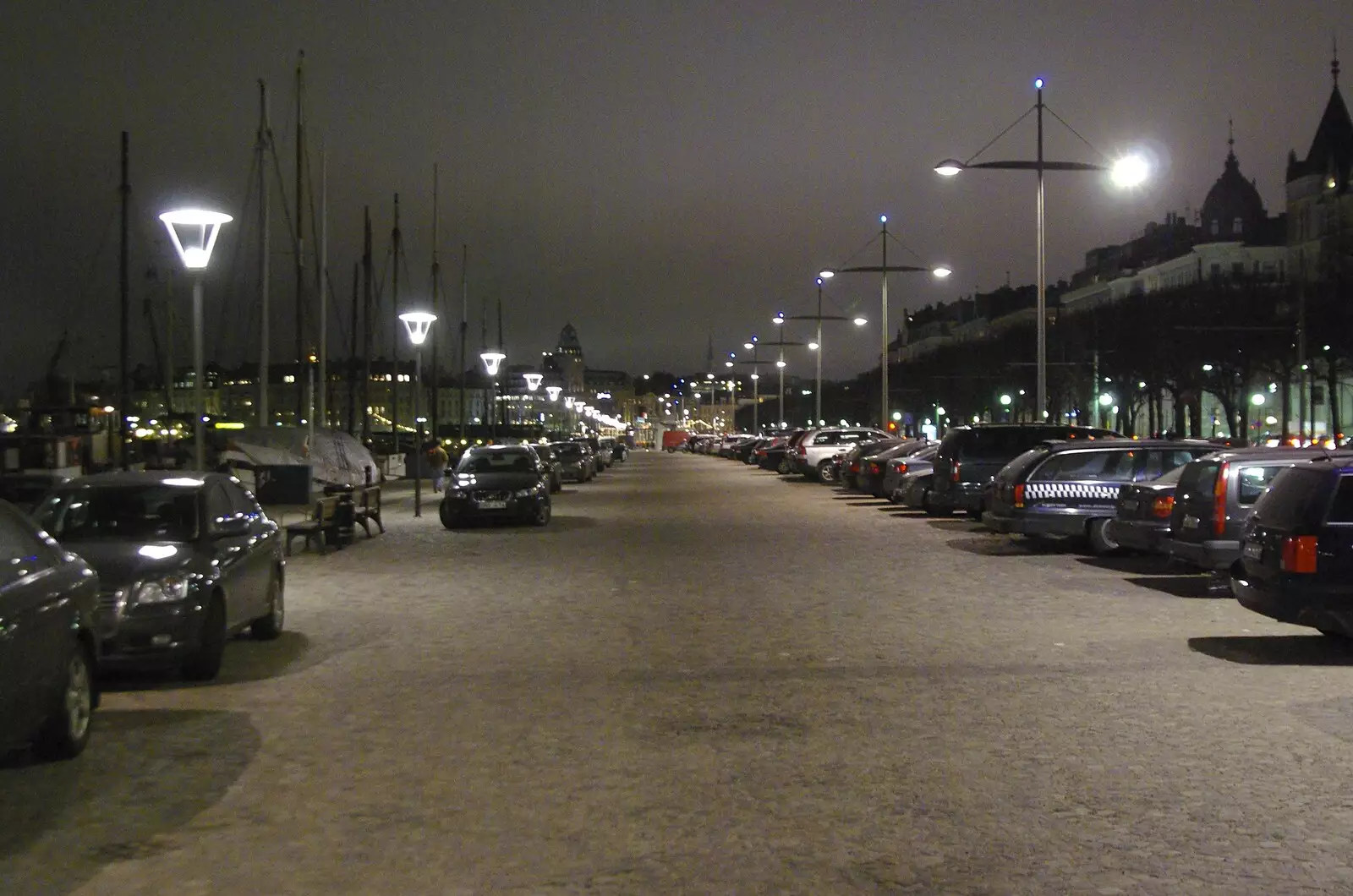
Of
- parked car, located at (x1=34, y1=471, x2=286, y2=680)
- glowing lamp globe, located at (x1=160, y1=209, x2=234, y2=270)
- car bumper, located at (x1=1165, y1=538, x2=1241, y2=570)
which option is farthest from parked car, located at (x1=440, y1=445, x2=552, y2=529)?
parked car, located at (x1=34, y1=471, x2=286, y2=680)

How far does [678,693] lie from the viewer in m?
11.0

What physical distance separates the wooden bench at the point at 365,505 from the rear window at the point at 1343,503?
59.8 feet

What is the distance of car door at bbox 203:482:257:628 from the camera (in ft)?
40.0

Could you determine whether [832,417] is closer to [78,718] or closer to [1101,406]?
[1101,406]

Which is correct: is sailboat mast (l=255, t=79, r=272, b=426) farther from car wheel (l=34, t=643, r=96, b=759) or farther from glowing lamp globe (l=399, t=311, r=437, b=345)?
car wheel (l=34, t=643, r=96, b=759)

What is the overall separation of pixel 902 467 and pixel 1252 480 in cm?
1892

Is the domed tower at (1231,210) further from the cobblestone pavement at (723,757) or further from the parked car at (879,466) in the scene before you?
the cobblestone pavement at (723,757)

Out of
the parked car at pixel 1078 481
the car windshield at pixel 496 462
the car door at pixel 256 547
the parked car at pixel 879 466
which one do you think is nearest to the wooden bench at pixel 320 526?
the car windshield at pixel 496 462

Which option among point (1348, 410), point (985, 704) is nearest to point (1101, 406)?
point (1348, 410)

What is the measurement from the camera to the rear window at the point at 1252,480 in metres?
17.0

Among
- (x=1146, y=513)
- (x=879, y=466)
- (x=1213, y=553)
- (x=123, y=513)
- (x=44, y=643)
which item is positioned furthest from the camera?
(x=879, y=466)

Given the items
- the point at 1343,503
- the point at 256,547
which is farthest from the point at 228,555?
the point at 1343,503

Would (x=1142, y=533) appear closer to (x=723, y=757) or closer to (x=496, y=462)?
(x=723, y=757)

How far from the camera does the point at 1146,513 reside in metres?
19.4
